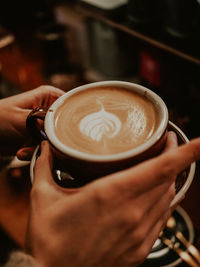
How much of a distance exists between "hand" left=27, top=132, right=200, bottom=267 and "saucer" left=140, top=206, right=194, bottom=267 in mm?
251

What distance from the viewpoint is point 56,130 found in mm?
822

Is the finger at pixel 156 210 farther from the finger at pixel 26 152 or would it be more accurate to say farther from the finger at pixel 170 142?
the finger at pixel 26 152

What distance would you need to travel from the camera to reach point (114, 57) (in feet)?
8.42

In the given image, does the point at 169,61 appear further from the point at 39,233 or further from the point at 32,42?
the point at 32,42

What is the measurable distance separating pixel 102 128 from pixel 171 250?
471mm

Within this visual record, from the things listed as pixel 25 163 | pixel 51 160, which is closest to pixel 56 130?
pixel 51 160

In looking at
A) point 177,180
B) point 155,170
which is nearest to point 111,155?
point 155,170

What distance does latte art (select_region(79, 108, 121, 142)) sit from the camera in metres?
0.82

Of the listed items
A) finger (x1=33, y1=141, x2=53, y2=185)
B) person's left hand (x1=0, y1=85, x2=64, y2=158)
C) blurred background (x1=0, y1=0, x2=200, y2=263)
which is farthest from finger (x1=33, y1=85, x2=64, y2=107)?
blurred background (x1=0, y1=0, x2=200, y2=263)

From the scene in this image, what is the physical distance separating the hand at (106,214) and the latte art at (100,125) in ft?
0.63

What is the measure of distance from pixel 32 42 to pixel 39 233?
402 centimetres

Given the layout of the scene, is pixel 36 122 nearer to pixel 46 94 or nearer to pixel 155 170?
pixel 46 94

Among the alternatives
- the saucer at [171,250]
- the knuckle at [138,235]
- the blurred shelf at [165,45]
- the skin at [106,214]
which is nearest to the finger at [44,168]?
the skin at [106,214]

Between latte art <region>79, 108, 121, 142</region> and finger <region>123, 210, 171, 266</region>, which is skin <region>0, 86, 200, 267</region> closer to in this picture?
finger <region>123, 210, 171, 266</region>
